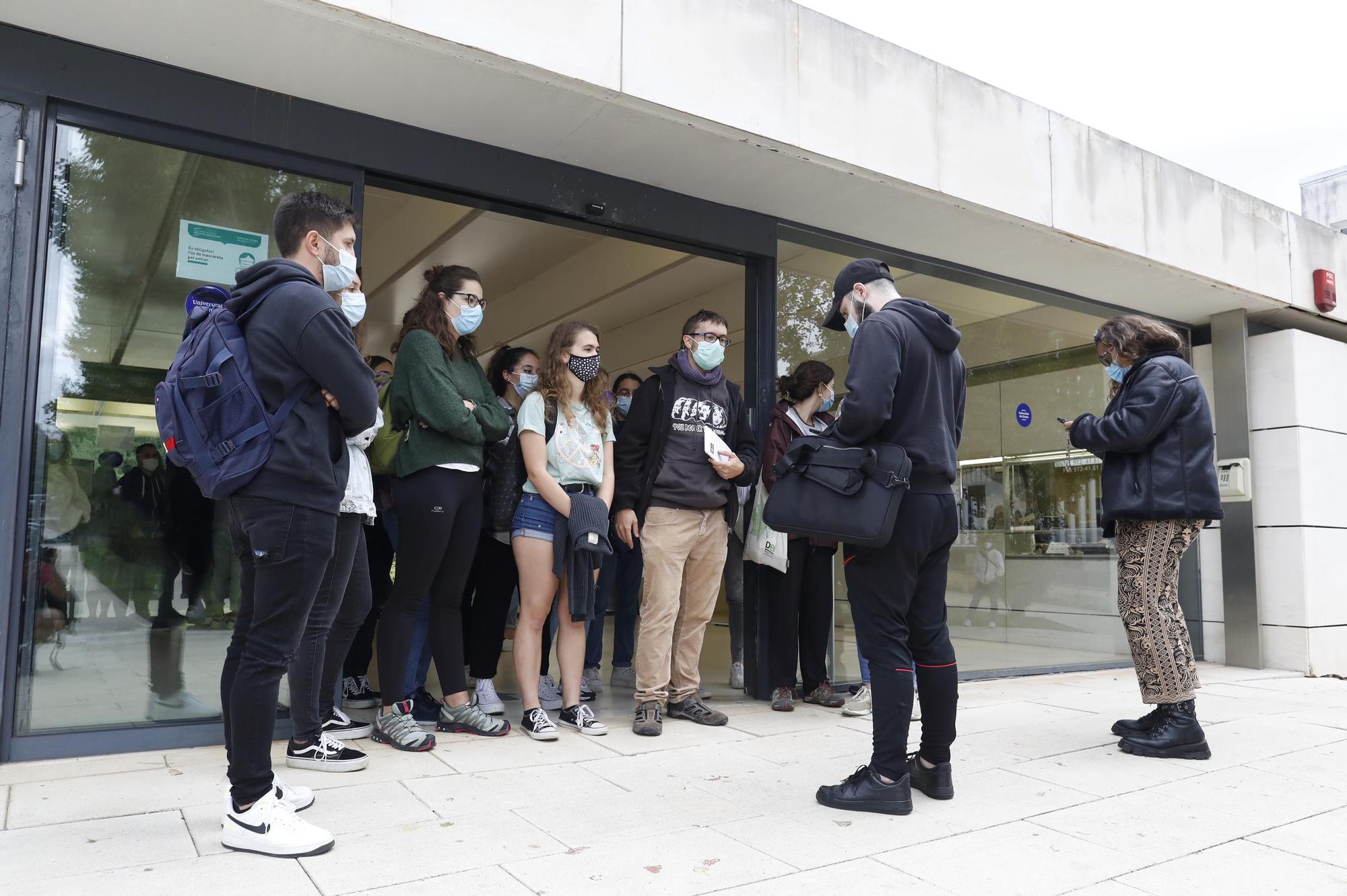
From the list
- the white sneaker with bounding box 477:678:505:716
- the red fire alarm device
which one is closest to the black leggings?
the white sneaker with bounding box 477:678:505:716

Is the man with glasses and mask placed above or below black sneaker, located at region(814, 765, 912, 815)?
above

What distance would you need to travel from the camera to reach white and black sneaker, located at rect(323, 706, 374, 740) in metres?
3.92

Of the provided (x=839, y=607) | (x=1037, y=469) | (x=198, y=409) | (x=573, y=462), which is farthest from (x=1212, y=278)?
(x=198, y=409)

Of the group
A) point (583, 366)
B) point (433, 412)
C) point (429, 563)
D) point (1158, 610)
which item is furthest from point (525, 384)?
point (1158, 610)

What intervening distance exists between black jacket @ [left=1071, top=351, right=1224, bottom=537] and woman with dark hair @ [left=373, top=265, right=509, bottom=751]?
9.04 feet

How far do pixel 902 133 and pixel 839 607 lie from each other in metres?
2.65

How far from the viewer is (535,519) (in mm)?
4234

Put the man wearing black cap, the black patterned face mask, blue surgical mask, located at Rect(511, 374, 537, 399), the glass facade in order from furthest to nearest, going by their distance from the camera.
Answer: the glass facade, blue surgical mask, located at Rect(511, 374, 537, 399), the black patterned face mask, the man wearing black cap

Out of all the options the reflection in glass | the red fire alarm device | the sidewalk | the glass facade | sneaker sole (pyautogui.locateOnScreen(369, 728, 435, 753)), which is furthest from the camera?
Result: the red fire alarm device

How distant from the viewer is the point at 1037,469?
6.98 metres

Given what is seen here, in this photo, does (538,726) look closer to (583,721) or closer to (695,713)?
(583,721)

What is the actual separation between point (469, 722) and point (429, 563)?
0.78 metres

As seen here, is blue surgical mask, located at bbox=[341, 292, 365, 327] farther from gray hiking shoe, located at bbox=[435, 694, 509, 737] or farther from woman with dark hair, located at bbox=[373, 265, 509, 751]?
gray hiking shoe, located at bbox=[435, 694, 509, 737]

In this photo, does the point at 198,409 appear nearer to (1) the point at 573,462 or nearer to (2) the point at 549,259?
(1) the point at 573,462
